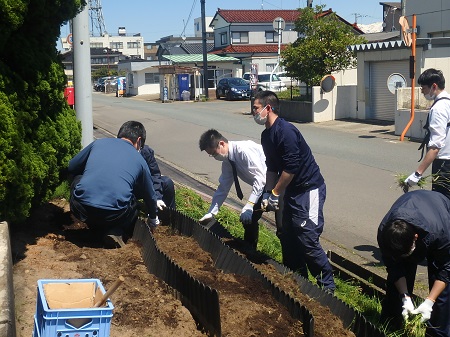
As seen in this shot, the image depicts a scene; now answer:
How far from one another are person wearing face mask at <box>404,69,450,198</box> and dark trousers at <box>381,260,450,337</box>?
7.27 ft

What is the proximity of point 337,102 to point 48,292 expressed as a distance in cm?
2304

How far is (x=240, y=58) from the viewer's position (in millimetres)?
61344

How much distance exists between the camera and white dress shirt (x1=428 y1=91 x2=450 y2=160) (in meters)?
6.82

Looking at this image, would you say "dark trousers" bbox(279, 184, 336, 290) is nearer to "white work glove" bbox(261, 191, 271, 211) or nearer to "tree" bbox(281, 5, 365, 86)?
"white work glove" bbox(261, 191, 271, 211)

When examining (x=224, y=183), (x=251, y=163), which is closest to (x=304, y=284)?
(x=251, y=163)

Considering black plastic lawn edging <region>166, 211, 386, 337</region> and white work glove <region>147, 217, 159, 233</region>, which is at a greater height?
white work glove <region>147, 217, 159, 233</region>

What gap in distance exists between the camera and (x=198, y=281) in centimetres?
461

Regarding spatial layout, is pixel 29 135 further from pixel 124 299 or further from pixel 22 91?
pixel 124 299

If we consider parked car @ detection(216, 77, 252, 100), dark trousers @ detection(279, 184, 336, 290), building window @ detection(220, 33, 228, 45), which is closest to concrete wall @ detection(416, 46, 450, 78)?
dark trousers @ detection(279, 184, 336, 290)

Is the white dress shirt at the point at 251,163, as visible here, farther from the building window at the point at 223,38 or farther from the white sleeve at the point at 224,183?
the building window at the point at 223,38

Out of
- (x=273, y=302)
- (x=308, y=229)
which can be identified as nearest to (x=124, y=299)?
(x=273, y=302)

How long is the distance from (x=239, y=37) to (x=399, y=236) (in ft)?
207

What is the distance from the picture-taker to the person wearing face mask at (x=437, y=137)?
6816 millimetres

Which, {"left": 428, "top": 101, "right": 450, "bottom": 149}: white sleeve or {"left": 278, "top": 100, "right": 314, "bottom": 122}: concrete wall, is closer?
{"left": 428, "top": 101, "right": 450, "bottom": 149}: white sleeve
